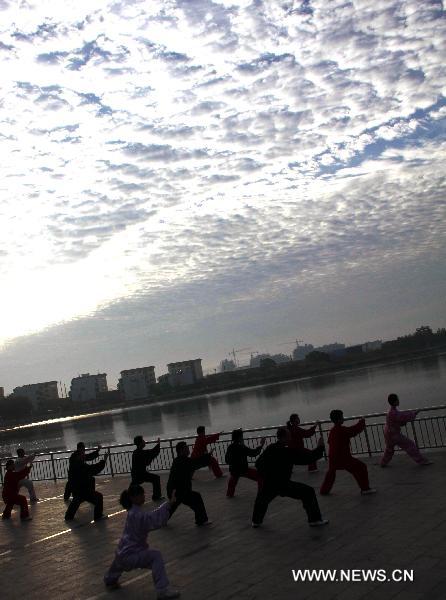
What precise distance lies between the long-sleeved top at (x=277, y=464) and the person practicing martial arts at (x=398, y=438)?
140 inches

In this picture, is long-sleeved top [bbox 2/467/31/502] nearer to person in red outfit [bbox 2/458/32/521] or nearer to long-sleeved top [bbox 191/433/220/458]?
person in red outfit [bbox 2/458/32/521]

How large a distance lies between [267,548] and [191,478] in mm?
2532

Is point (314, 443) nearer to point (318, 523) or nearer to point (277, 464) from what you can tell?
point (318, 523)

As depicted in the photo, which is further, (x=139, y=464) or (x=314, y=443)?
(x=314, y=443)

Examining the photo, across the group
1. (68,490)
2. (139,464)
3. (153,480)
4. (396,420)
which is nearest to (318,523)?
(396,420)

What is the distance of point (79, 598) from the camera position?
7.02 m

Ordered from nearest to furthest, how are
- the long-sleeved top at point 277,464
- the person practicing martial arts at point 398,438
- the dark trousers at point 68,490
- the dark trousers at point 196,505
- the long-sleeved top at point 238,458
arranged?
1. the long-sleeved top at point 277,464
2. the dark trousers at point 196,505
3. the long-sleeved top at point 238,458
4. the person practicing martial arts at point 398,438
5. the dark trousers at point 68,490

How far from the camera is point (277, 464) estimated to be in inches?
335

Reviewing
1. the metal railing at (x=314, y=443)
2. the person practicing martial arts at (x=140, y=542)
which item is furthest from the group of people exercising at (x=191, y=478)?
the metal railing at (x=314, y=443)

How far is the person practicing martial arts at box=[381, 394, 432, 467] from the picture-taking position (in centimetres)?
1145

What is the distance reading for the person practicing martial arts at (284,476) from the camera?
841cm

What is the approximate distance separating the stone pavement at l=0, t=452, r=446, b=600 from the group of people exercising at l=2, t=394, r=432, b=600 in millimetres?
285

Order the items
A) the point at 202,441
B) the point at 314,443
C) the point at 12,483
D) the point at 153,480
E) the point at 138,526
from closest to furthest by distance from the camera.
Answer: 1. the point at 138,526
2. the point at 153,480
3. the point at 12,483
4. the point at 202,441
5. the point at 314,443

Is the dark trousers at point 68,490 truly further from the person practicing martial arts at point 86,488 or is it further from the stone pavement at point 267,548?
the stone pavement at point 267,548
